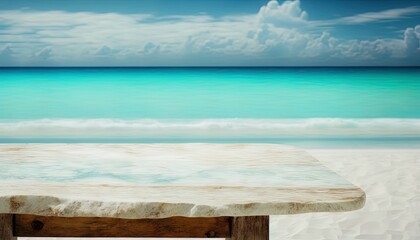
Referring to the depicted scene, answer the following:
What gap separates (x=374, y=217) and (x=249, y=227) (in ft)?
5.22

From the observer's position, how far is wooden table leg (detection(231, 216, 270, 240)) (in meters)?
1.27

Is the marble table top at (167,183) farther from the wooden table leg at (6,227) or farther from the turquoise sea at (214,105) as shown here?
the turquoise sea at (214,105)

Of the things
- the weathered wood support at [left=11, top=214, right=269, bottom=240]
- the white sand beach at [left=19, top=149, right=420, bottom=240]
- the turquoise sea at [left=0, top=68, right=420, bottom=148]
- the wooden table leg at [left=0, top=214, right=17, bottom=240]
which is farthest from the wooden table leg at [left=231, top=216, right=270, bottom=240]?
the turquoise sea at [left=0, top=68, right=420, bottom=148]

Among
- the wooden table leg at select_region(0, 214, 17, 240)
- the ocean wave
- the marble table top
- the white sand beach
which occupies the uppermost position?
the ocean wave

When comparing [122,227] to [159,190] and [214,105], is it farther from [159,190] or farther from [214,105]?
[214,105]

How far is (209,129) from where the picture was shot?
7.77 metres

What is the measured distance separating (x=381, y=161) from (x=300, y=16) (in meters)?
A: 10.4

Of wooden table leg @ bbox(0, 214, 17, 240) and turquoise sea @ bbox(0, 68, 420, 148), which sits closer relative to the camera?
wooden table leg @ bbox(0, 214, 17, 240)

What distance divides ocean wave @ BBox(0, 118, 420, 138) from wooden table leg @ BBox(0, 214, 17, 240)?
19.2 feet

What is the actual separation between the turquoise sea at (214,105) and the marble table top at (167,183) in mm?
4975

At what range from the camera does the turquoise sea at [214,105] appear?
7305 millimetres

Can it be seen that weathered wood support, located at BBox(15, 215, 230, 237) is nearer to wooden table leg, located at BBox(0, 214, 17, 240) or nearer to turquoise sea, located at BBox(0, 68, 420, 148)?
wooden table leg, located at BBox(0, 214, 17, 240)

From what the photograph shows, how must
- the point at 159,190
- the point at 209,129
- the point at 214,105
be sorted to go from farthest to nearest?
the point at 214,105 → the point at 209,129 → the point at 159,190

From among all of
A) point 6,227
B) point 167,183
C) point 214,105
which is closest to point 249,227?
point 167,183
